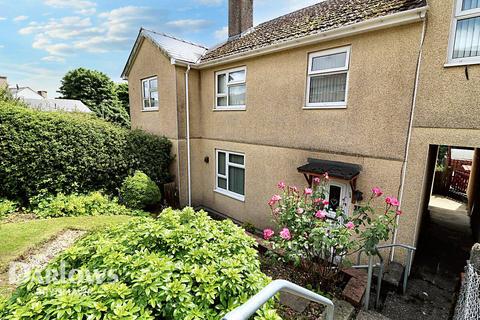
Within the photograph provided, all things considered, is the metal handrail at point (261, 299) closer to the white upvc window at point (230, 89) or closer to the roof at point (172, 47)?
the white upvc window at point (230, 89)

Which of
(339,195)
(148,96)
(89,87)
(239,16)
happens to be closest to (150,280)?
(339,195)

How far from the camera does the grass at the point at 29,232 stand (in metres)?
4.91

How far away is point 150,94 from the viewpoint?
1181 cm

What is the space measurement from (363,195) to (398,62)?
335 cm

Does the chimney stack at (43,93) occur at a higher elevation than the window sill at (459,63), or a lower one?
higher

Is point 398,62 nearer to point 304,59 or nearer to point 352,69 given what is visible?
point 352,69

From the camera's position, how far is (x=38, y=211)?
775 centimetres

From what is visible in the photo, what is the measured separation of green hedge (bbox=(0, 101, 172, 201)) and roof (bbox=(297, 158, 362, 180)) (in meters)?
6.82

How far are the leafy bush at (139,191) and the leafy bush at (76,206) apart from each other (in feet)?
1.11

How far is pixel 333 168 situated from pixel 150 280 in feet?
17.9

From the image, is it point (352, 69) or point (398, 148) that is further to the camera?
point (352, 69)

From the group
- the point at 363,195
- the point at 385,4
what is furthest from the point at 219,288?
the point at 385,4

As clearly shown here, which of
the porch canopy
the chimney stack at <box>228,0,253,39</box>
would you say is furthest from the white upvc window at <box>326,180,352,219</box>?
the chimney stack at <box>228,0,253,39</box>

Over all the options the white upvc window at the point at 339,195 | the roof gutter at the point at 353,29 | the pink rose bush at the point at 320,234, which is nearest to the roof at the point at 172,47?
the roof gutter at the point at 353,29
